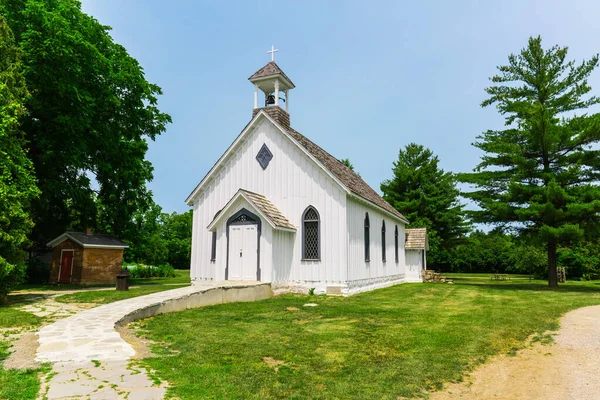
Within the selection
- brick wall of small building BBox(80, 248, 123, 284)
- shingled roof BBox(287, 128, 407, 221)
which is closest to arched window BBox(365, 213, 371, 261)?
shingled roof BBox(287, 128, 407, 221)

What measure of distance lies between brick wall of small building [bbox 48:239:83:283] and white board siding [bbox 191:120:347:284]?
866 centimetres

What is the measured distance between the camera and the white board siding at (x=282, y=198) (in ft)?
57.1

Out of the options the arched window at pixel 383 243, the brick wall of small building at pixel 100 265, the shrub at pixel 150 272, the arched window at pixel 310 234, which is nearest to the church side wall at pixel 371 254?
the arched window at pixel 383 243

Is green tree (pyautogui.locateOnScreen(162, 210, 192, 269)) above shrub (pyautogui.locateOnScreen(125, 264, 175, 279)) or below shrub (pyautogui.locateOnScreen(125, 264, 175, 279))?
above

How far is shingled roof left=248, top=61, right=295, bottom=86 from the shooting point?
65.6 feet

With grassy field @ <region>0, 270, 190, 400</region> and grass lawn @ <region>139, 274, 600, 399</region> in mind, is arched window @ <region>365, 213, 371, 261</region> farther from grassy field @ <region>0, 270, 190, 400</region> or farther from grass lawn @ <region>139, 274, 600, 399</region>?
grassy field @ <region>0, 270, 190, 400</region>

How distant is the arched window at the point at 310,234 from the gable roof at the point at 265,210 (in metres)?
0.59

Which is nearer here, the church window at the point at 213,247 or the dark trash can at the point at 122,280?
the dark trash can at the point at 122,280

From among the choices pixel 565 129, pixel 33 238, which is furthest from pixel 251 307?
pixel 33 238

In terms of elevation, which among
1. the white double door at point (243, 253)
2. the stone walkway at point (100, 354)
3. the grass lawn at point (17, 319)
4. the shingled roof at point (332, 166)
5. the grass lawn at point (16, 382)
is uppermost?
the shingled roof at point (332, 166)

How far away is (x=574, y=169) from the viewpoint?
2202 centimetres

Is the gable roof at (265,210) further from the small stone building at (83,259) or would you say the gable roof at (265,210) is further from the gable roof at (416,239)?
the gable roof at (416,239)

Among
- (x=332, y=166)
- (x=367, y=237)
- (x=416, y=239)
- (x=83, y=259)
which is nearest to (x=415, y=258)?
(x=416, y=239)

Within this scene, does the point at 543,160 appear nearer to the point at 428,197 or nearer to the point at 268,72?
the point at 268,72
